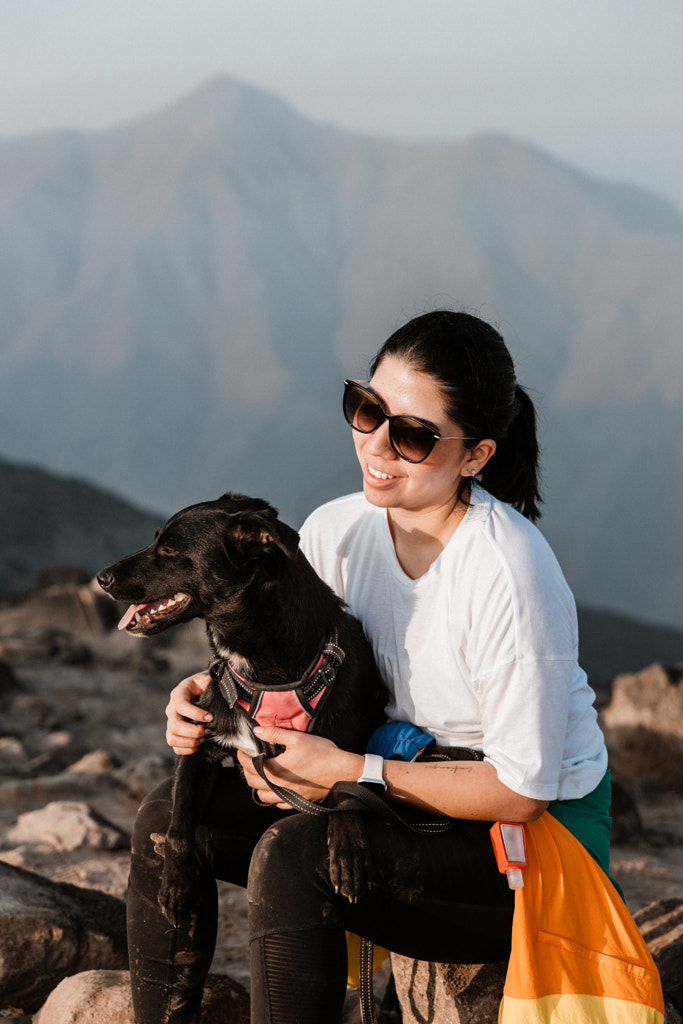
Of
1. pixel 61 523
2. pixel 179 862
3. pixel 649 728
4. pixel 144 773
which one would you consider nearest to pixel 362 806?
pixel 179 862

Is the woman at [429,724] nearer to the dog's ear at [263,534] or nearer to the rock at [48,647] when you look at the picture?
the dog's ear at [263,534]

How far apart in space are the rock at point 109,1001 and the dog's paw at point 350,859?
770 mm

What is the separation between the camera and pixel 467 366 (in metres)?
2.07

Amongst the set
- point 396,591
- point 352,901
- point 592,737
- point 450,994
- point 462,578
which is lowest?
point 450,994

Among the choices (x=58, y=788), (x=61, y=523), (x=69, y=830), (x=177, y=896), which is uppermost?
(x=177, y=896)

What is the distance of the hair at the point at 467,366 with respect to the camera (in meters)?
2.08

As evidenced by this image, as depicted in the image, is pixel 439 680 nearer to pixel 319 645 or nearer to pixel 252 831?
pixel 319 645

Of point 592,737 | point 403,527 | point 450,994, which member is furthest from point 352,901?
point 403,527

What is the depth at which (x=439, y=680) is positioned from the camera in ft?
6.85

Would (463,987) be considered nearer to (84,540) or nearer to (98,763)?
(98,763)

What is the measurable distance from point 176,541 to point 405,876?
1.07 m

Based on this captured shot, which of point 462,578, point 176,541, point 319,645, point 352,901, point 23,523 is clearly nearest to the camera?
point 352,901

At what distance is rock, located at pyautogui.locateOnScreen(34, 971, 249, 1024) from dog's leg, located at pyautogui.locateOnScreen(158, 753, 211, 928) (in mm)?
354

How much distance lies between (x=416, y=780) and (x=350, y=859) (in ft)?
0.76
